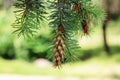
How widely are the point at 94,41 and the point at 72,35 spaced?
6.34 m

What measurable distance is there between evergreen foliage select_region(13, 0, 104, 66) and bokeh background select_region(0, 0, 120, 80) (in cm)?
498

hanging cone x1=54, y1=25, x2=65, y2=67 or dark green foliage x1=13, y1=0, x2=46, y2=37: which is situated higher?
dark green foliage x1=13, y1=0, x2=46, y2=37

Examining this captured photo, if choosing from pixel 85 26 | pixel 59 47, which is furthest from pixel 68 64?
pixel 59 47

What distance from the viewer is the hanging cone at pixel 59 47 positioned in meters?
0.75

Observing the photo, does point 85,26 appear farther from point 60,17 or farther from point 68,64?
point 68,64

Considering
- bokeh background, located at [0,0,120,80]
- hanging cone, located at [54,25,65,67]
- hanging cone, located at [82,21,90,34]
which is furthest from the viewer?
bokeh background, located at [0,0,120,80]

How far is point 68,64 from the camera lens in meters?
6.32

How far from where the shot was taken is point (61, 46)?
2.49 feet

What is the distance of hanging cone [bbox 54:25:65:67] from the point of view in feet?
2.45

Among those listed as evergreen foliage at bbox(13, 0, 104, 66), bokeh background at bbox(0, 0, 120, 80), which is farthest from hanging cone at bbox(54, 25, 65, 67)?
bokeh background at bbox(0, 0, 120, 80)

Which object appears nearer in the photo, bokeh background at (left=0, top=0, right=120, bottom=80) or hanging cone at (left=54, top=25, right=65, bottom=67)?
hanging cone at (left=54, top=25, right=65, bottom=67)

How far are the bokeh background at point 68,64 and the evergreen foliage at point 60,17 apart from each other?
16.3 ft

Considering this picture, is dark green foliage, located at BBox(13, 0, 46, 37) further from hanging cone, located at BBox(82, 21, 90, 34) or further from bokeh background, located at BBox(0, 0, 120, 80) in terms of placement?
bokeh background, located at BBox(0, 0, 120, 80)

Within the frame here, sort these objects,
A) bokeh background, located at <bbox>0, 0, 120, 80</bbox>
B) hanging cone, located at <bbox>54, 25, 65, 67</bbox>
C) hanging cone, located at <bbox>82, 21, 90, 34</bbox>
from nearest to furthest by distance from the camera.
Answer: hanging cone, located at <bbox>54, 25, 65, 67</bbox>
hanging cone, located at <bbox>82, 21, 90, 34</bbox>
bokeh background, located at <bbox>0, 0, 120, 80</bbox>
